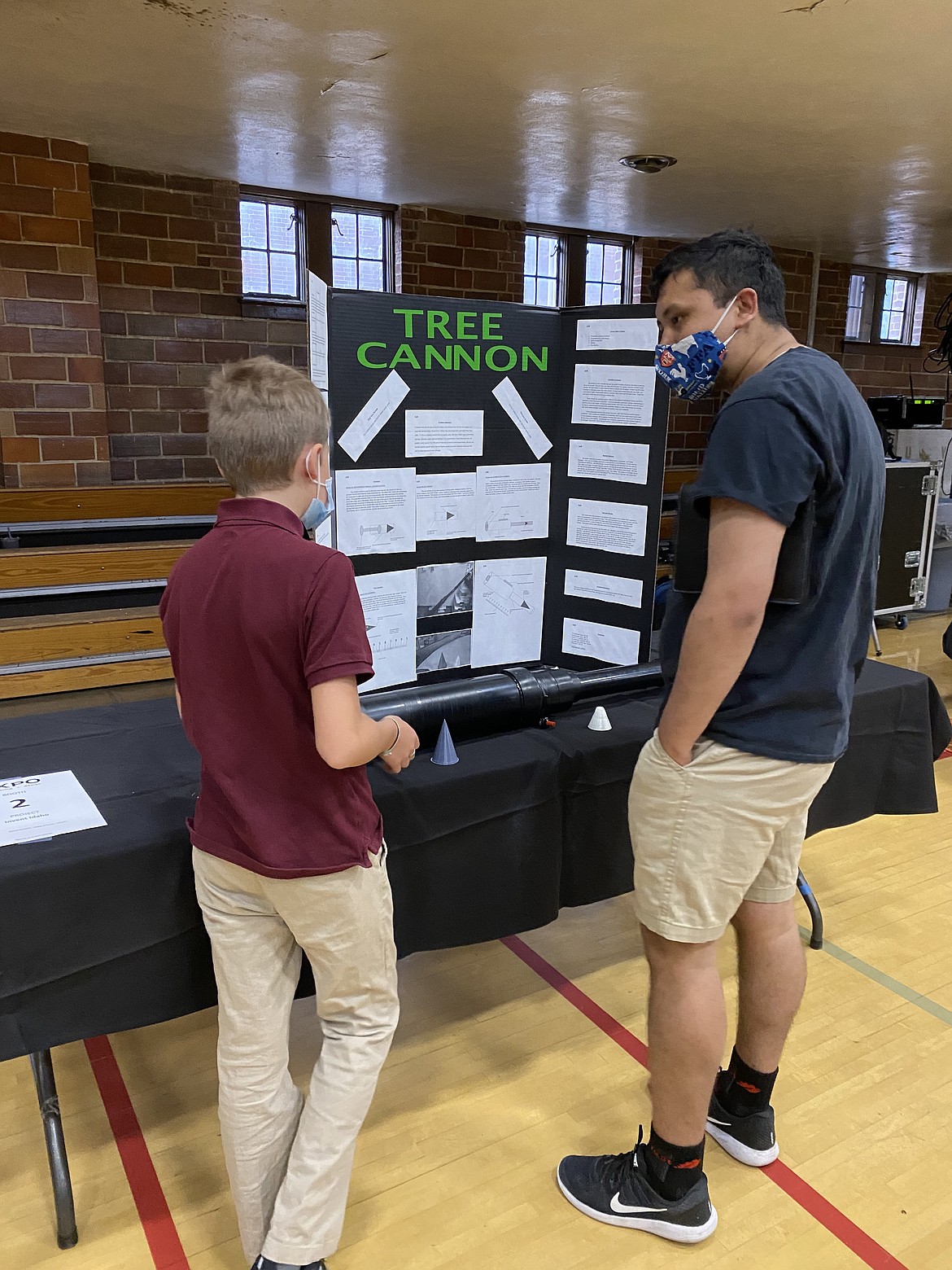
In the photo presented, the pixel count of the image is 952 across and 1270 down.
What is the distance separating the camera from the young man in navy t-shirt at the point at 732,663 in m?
1.21

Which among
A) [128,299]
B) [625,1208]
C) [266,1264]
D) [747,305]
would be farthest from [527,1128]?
[128,299]

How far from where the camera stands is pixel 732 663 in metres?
1.25

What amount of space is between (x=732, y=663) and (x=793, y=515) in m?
0.21

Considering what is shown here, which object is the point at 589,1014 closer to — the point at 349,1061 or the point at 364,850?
the point at 349,1061

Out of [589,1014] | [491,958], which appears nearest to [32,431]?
[491,958]

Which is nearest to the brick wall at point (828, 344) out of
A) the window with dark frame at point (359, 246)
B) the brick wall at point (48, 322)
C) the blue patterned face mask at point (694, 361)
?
the window with dark frame at point (359, 246)

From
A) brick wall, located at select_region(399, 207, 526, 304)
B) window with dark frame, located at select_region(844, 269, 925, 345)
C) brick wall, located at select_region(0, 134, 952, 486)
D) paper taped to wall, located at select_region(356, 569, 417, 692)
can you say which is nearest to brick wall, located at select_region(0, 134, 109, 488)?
brick wall, located at select_region(0, 134, 952, 486)

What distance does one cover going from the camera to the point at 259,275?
5664 millimetres

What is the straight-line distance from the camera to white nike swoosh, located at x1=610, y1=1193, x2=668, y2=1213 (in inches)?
58.5

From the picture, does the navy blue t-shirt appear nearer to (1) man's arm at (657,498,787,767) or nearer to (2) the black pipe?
(1) man's arm at (657,498,787,767)

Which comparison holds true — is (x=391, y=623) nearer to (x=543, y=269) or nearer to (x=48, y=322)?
(x=48, y=322)

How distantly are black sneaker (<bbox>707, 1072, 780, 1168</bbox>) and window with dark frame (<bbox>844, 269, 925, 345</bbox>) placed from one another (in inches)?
311

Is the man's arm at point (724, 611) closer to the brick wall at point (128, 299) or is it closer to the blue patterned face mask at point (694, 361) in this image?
the blue patterned face mask at point (694, 361)

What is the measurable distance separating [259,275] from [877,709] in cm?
481
